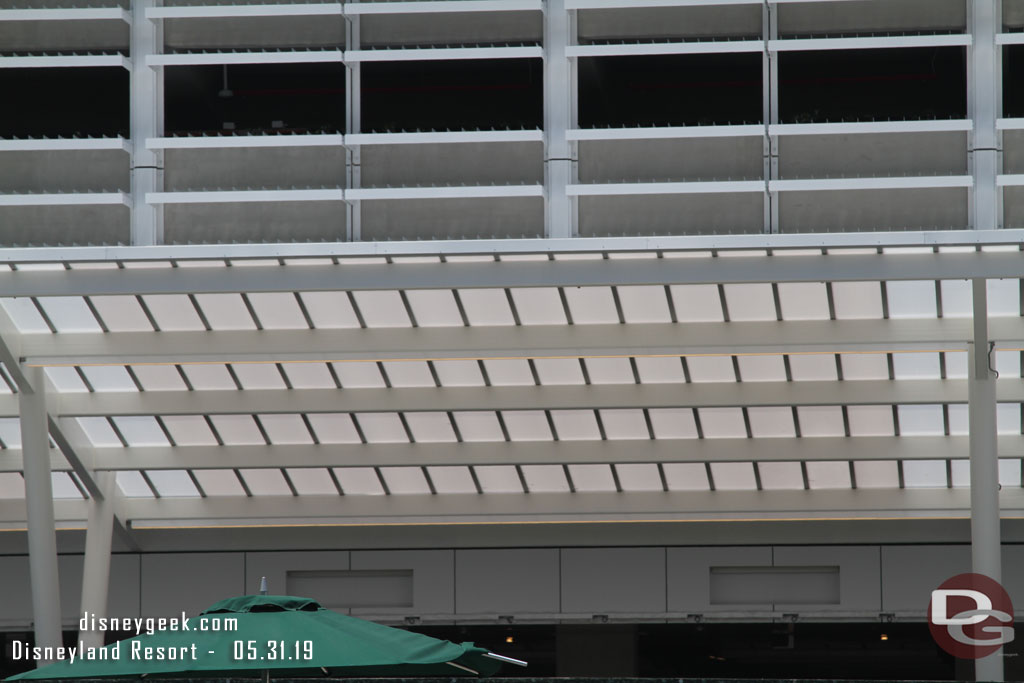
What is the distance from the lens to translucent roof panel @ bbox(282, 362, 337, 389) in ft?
77.2

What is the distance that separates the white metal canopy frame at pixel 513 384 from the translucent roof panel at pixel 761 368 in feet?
0.12

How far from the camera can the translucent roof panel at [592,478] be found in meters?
26.1

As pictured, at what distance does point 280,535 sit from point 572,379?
8158 millimetres

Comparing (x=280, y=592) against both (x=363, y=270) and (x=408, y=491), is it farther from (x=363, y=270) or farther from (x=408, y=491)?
(x=363, y=270)

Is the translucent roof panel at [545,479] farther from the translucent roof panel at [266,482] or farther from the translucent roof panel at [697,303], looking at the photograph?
the translucent roof panel at [697,303]

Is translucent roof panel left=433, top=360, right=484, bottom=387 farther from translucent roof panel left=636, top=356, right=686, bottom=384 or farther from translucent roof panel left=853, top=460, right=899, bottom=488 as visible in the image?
translucent roof panel left=853, top=460, right=899, bottom=488

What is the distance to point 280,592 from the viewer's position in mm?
28547

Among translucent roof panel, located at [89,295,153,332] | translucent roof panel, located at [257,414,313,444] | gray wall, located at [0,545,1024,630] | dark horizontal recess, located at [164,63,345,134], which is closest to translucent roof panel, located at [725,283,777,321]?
dark horizontal recess, located at [164,63,345,134]

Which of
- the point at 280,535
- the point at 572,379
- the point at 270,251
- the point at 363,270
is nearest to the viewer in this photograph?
the point at 270,251

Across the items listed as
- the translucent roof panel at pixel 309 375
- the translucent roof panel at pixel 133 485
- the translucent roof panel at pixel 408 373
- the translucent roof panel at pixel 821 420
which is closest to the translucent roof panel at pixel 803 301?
the translucent roof panel at pixel 821 420

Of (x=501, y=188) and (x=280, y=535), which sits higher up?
(x=501, y=188)

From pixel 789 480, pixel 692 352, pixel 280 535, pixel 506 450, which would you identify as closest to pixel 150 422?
pixel 280 535

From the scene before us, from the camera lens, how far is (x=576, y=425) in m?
24.8

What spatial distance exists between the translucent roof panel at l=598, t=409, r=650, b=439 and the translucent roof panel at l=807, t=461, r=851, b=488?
10.8 ft
